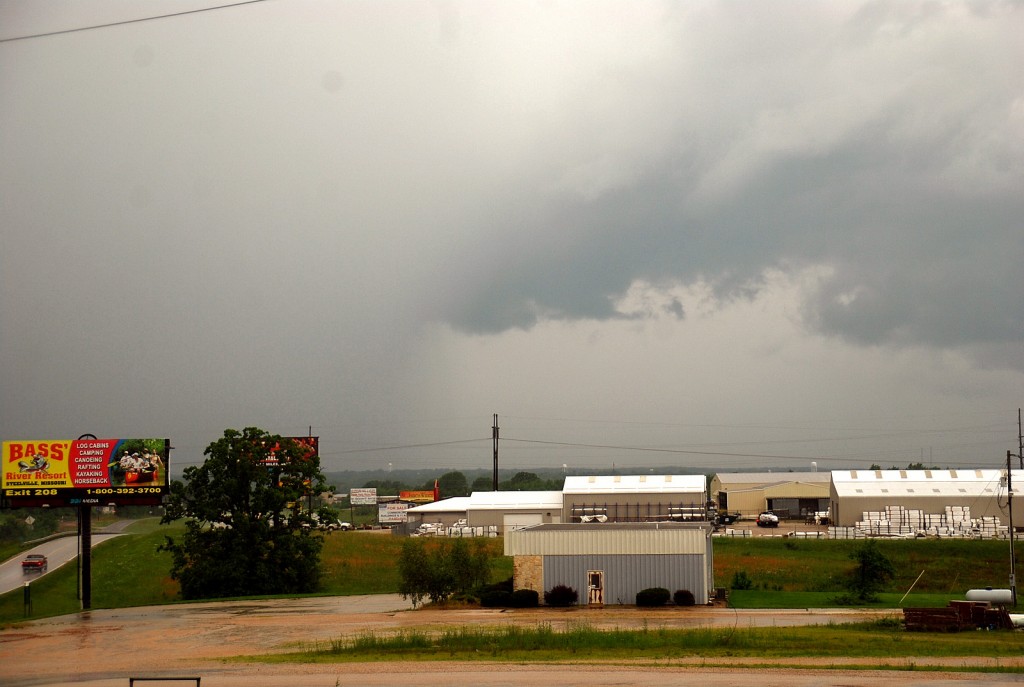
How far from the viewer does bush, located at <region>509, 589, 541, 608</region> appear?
157 feet

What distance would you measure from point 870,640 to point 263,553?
43868mm

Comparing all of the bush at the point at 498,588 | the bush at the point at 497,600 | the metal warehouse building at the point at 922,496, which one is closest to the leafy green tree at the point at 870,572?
the bush at the point at 498,588

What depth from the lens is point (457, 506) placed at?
98.0 m

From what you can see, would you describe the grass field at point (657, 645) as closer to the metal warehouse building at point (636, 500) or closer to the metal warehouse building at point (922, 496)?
the metal warehouse building at point (922, 496)

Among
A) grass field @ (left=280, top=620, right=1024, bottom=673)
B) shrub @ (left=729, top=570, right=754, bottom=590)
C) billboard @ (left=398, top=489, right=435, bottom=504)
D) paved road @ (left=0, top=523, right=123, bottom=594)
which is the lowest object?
paved road @ (left=0, top=523, right=123, bottom=594)

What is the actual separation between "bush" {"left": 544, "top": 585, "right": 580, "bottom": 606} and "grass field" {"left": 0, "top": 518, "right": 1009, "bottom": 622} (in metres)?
8.98

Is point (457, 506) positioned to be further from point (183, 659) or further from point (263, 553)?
point (183, 659)

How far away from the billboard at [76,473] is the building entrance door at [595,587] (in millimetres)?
27645

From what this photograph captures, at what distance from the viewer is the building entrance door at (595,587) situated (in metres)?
48.2

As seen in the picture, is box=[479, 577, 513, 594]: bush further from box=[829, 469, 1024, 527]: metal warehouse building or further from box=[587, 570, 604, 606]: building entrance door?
box=[829, 469, 1024, 527]: metal warehouse building

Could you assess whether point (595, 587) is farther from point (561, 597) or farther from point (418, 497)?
point (418, 497)

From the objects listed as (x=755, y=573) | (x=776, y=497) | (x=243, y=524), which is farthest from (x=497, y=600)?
(x=776, y=497)

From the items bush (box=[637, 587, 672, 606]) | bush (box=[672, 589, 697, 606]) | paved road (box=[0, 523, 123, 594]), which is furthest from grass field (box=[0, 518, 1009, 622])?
bush (box=[637, 587, 672, 606])

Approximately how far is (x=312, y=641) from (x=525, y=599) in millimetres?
13218
